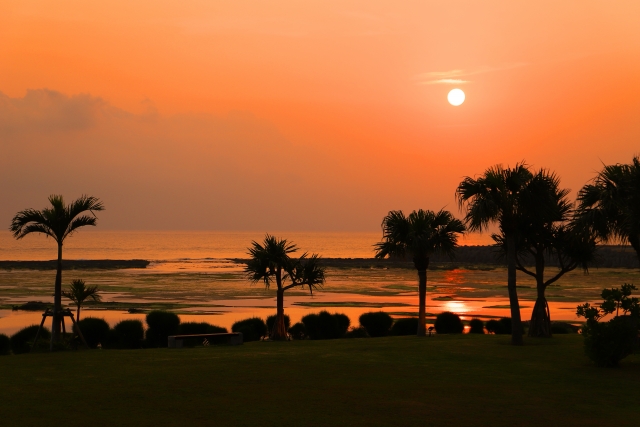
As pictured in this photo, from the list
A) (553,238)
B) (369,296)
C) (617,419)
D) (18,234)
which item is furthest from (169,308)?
(617,419)

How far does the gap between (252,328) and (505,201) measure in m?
16.2

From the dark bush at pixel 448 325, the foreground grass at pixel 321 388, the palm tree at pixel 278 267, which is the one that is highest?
the palm tree at pixel 278 267

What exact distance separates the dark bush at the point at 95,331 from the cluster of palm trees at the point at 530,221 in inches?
543

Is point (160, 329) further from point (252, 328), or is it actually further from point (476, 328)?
point (476, 328)

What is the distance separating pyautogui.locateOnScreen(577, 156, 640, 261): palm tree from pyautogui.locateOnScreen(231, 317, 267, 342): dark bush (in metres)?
17.7

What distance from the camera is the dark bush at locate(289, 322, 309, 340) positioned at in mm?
38156

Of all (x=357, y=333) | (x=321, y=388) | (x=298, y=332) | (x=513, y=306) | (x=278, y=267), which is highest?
(x=278, y=267)

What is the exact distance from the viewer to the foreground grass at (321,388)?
1384 cm

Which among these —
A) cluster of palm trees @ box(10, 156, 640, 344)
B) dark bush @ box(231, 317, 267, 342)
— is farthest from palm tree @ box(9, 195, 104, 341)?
dark bush @ box(231, 317, 267, 342)

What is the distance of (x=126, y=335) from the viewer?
3462 cm

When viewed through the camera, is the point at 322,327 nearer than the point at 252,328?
No

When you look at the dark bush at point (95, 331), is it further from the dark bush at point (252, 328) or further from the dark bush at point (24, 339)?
the dark bush at point (252, 328)

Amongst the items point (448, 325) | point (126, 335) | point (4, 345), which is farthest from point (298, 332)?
point (4, 345)

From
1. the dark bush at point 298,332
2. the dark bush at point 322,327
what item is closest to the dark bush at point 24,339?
the dark bush at point 298,332
